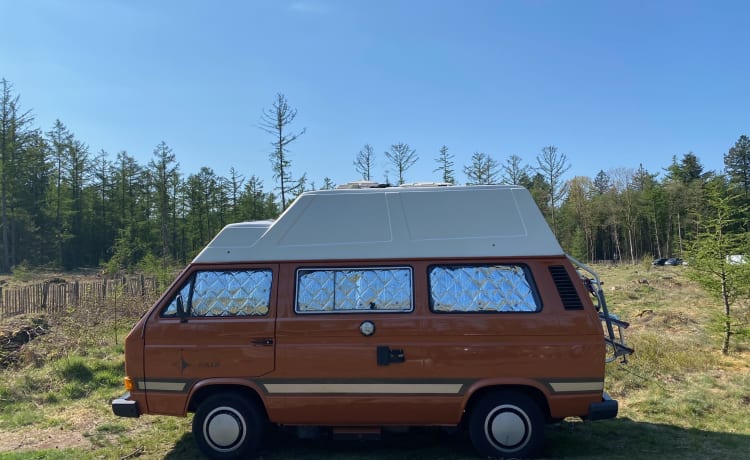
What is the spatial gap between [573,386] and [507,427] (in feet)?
2.42

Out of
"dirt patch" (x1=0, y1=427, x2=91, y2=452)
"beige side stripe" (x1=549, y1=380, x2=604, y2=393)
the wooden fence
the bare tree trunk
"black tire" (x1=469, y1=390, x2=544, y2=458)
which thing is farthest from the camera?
the wooden fence

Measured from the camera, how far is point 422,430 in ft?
19.0

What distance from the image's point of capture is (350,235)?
198 inches

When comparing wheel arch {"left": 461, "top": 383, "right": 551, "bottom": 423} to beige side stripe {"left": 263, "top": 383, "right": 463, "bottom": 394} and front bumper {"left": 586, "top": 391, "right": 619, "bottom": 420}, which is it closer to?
beige side stripe {"left": 263, "top": 383, "right": 463, "bottom": 394}

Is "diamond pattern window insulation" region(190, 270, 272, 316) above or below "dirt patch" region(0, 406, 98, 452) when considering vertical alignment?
above

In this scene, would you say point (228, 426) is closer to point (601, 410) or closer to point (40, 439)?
point (40, 439)

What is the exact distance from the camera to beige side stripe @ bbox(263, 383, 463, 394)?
185 inches

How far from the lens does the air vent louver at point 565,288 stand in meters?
4.70

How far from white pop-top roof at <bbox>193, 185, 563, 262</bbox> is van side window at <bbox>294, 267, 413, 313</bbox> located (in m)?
0.16

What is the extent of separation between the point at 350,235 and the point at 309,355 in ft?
4.07

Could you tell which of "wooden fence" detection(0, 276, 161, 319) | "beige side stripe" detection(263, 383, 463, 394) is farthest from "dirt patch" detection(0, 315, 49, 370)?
"beige side stripe" detection(263, 383, 463, 394)

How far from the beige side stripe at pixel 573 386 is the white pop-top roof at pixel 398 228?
1232 millimetres

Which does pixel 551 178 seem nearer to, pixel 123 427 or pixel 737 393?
pixel 737 393

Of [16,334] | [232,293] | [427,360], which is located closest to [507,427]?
[427,360]
